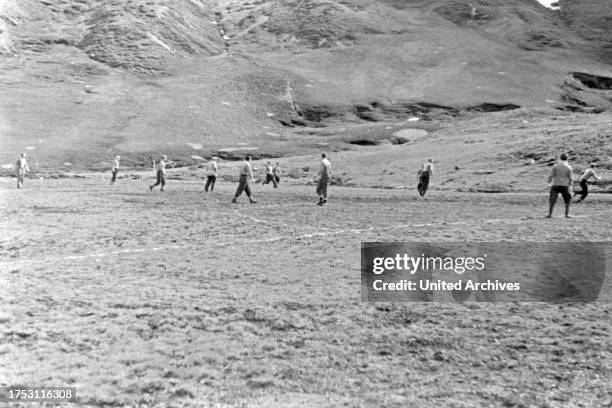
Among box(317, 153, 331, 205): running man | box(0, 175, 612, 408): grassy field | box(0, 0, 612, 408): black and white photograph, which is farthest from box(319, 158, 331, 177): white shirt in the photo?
box(0, 175, 612, 408): grassy field

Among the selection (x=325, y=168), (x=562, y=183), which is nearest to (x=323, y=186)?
(x=325, y=168)

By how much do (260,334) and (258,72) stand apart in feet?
379

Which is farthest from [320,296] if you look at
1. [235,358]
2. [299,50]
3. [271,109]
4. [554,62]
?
[554,62]

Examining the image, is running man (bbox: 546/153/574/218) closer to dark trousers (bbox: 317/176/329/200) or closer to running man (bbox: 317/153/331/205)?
running man (bbox: 317/153/331/205)

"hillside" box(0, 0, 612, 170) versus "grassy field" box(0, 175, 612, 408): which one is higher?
"hillside" box(0, 0, 612, 170)

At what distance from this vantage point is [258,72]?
11900cm

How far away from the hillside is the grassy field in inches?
2245

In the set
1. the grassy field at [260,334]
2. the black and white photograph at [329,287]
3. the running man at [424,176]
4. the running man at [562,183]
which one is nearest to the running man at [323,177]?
the black and white photograph at [329,287]

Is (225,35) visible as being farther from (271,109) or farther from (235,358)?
(235,358)

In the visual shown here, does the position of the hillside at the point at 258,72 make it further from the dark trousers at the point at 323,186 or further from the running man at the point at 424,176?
the dark trousers at the point at 323,186

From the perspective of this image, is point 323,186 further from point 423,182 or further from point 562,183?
point 562,183

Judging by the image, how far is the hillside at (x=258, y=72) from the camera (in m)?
82.4

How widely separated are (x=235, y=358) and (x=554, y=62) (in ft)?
484

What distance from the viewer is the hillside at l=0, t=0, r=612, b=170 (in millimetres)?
82438
